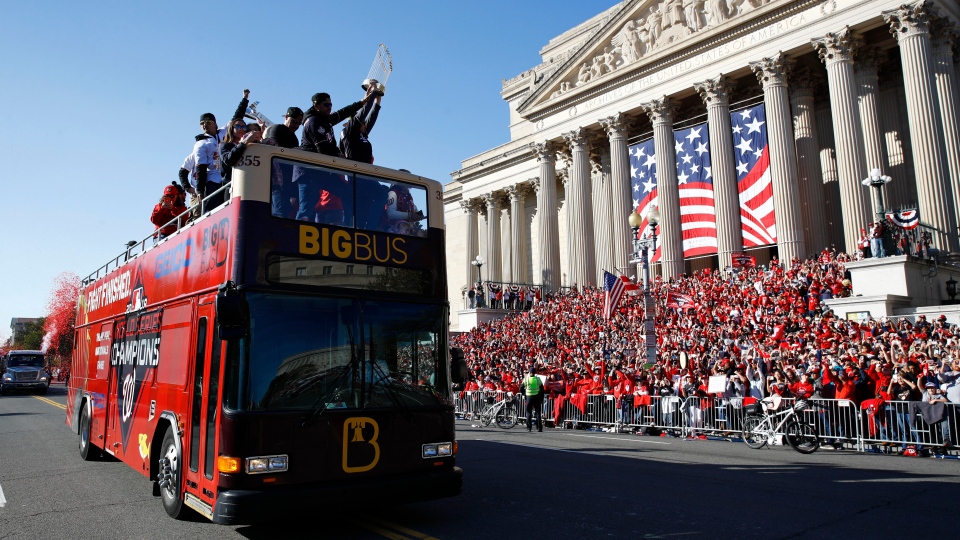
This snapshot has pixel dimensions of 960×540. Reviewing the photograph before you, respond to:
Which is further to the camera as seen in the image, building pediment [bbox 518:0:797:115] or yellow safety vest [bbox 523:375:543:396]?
building pediment [bbox 518:0:797:115]

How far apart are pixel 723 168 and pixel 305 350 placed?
26.3 m

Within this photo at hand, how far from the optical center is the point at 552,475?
30.6 feet

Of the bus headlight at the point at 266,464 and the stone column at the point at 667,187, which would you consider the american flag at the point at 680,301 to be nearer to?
the stone column at the point at 667,187

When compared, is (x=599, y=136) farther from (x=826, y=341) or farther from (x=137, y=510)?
(x=137, y=510)

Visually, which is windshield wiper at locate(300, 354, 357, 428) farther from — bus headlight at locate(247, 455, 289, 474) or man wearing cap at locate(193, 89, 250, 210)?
man wearing cap at locate(193, 89, 250, 210)

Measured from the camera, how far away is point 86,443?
11.3 metres

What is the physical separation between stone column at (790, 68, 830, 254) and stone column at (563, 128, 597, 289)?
34.6 ft

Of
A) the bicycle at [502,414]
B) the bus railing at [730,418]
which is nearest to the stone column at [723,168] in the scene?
the bus railing at [730,418]

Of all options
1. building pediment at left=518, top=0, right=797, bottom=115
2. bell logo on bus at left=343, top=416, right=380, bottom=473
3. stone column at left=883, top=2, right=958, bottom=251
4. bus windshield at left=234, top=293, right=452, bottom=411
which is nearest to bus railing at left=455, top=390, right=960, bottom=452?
bus windshield at left=234, top=293, right=452, bottom=411

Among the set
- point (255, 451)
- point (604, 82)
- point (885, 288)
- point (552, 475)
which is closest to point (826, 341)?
point (885, 288)

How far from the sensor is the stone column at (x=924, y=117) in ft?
73.5

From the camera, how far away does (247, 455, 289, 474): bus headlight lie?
5.38 m

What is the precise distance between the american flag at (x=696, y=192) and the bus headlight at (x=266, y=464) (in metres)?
26.0

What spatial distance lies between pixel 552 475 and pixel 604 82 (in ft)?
91.5
